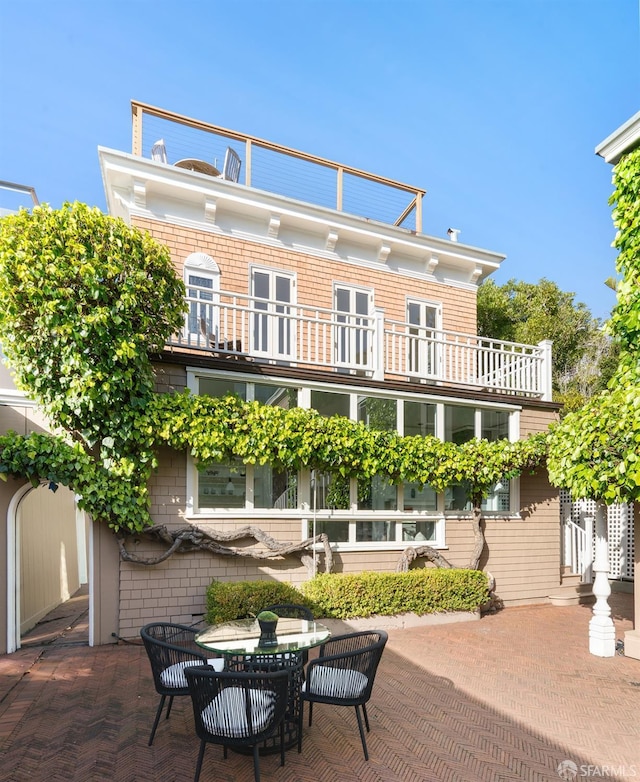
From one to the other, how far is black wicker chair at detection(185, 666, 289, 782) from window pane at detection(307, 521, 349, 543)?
16.5 ft

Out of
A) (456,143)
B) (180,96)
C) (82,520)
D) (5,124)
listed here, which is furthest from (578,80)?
(82,520)

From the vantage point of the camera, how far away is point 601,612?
7.12 metres

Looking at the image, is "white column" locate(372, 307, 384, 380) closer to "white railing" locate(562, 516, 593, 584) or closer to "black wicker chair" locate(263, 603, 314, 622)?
"black wicker chair" locate(263, 603, 314, 622)

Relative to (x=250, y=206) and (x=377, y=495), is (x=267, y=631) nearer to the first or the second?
(x=377, y=495)

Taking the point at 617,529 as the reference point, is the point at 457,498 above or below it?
above

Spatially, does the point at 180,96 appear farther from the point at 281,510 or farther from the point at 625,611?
the point at 625,611

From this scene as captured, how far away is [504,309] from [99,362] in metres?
18.3

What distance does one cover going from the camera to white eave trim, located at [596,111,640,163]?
7008 mm

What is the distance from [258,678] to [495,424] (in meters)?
8.46

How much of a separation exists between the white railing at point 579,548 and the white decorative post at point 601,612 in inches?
172

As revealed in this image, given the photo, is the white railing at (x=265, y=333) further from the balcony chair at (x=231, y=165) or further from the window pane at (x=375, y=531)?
the balcony chair at (x=231, y=165)

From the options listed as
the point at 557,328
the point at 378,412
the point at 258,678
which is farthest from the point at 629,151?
the point at 557,328

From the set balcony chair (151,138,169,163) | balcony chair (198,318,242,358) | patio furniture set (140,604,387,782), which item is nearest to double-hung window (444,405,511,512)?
balcony chair (198,318,242,358)

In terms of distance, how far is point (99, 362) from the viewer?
691 cm
